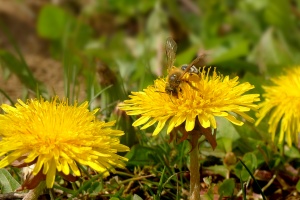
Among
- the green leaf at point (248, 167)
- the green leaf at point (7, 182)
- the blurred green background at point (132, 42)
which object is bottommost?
the green leaf at point (7, 182)

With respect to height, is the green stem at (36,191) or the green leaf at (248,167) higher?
the green leaf at (248,167)

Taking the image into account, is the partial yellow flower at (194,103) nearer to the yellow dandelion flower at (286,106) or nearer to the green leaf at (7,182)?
the yellow dandelion flower at (286,106)

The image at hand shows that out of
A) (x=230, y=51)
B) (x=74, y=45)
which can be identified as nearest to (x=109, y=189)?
(x=230, y=51)

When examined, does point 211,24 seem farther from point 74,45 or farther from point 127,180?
point 127,180

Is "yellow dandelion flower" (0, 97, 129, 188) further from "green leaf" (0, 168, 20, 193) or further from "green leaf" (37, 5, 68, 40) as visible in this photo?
"green leaf" (37, 5, 68, 40)

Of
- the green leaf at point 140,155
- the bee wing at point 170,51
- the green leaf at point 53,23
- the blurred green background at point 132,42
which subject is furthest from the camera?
the green leaf at point 53,23

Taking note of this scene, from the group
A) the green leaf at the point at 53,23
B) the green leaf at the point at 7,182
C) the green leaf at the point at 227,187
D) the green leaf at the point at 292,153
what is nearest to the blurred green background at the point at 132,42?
the green leaf at the point at 53,23
